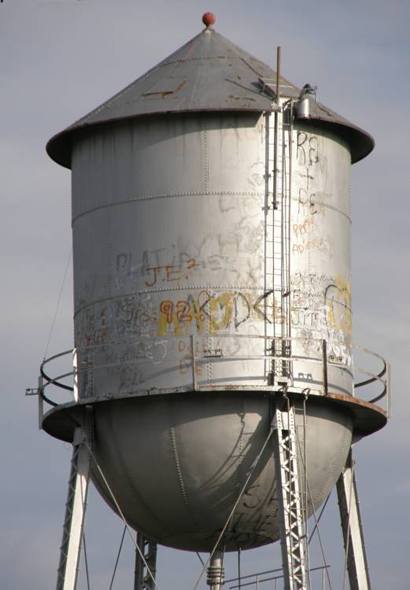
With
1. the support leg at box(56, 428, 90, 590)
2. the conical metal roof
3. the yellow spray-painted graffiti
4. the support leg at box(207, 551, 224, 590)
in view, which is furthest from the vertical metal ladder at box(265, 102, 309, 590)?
the support leg at box(56, 428, 90, 590)

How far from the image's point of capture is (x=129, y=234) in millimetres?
47844

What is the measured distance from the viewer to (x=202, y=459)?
47031 mm

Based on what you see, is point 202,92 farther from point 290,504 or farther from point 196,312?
point 290,504

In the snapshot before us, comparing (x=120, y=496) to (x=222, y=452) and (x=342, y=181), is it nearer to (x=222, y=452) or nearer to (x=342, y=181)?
(x=222, y=452)

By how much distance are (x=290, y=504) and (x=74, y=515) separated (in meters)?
4.12

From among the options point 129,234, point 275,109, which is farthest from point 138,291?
point 275,109

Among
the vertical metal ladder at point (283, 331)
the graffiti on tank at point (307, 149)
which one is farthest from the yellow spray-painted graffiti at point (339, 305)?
the graffiti on tank at point (307, 149)

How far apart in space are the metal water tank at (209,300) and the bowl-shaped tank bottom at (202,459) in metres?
0.04

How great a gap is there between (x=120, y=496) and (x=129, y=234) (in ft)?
16.1

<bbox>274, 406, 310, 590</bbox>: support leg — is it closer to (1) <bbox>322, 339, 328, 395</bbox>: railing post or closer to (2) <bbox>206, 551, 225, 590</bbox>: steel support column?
(1) <bbox>322, 339, 328, 395</bbox>: railing post

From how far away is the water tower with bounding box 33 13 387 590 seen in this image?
47.0 m

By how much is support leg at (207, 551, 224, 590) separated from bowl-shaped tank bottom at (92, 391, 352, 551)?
2.12 ft

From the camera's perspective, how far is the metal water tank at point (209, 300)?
47062 mm

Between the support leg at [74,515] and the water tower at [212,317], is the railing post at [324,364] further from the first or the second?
the support leg at [74,515]
